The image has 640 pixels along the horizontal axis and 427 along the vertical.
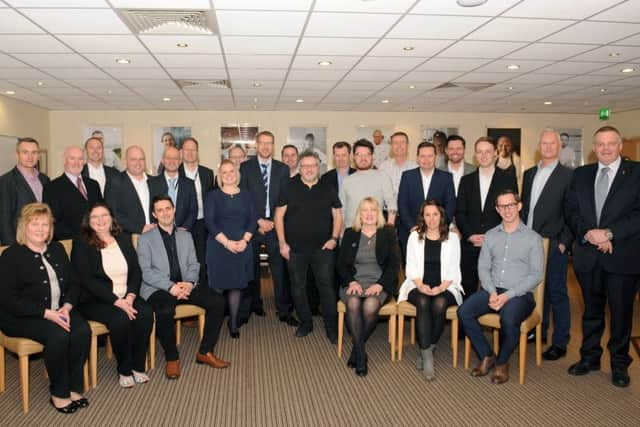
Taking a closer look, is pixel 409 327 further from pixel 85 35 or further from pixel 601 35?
pixel 85 35

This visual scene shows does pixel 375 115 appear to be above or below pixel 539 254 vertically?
above

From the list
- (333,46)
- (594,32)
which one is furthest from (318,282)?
(594,32)

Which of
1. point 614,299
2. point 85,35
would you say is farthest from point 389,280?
point 85,35

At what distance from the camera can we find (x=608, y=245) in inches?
139

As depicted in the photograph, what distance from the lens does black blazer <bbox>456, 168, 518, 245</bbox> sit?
432 cm

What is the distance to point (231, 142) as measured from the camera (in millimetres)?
12195

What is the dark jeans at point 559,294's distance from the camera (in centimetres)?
416

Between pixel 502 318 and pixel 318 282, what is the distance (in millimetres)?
1636

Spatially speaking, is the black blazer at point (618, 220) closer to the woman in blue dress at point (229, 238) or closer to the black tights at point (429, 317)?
the black tights at point (429, 317)

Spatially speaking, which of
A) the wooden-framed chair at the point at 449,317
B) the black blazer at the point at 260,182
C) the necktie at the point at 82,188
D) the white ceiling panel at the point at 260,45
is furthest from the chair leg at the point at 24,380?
the white ceiling panel at the point at 260,45

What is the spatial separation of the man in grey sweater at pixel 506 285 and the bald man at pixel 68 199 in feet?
11.2

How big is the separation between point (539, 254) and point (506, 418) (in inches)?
49.4

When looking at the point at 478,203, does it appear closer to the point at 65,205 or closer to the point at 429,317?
the point at 429,317

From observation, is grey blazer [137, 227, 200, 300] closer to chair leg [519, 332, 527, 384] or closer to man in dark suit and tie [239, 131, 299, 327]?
man in dark suit and tie [239, 131, 299, 327]
